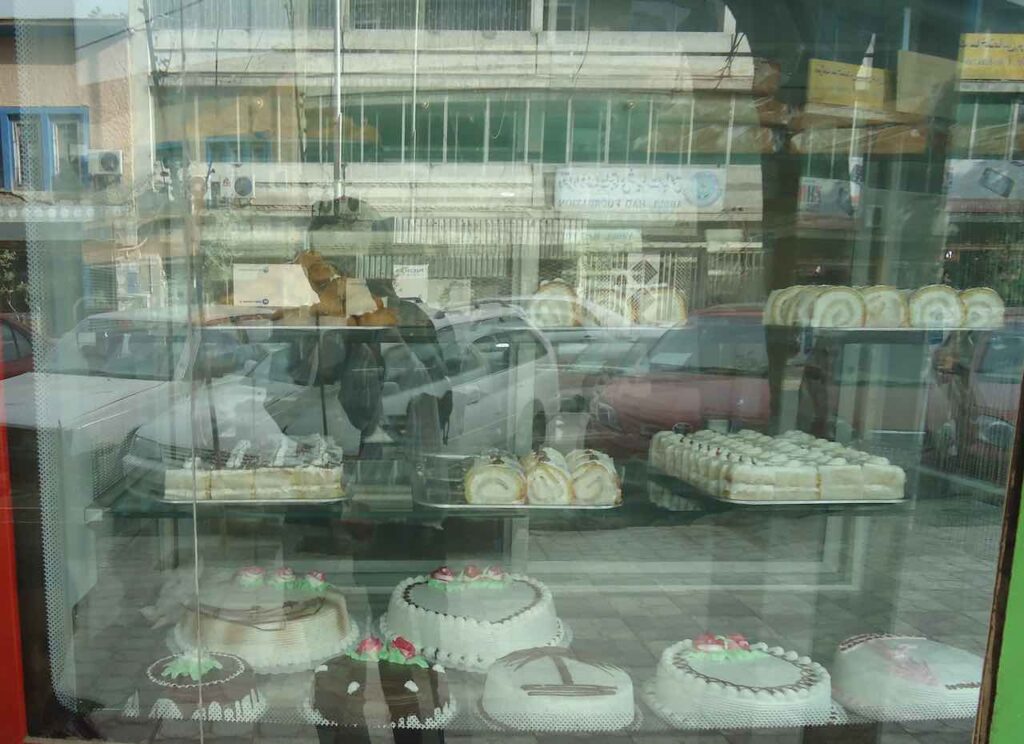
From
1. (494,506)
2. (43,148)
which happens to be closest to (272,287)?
(43,148)

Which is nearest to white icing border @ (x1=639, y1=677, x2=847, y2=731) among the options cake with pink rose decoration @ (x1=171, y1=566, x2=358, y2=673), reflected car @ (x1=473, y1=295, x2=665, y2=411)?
cake with pink rose decoration @ (x1=171, y1=566, x2=358, y2=673)

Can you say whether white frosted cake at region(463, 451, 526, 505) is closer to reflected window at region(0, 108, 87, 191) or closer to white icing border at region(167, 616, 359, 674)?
white icing border at region(167, 616, 359, 674)

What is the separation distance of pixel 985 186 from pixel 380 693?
2371 millimetres

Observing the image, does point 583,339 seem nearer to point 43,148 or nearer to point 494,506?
point 494,506

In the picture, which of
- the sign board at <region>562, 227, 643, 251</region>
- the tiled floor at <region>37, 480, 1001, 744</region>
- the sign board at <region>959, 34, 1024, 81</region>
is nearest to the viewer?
the tiled floor at <region>37, 480, 1001, 744</region>

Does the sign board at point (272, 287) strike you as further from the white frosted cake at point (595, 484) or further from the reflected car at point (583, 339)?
the white frosted cake at point (595, 484)

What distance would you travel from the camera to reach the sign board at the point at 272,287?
2088 millimetres

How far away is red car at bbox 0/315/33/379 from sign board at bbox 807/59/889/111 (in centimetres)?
258

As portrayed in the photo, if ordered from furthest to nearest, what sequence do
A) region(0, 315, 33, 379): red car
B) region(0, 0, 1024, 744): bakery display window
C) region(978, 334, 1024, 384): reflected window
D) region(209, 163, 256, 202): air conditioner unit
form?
region(209, 163, 256, 202): air conditioner unit, region(0, 0, 1024, 744): bakery display window, region(978, 334, 1024, 384): reflected window, region(0, 315, 33, 379): red car

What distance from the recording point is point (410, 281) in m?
2.35

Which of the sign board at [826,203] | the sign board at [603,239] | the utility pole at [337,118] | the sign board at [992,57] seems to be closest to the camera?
the sign board at [992,57]

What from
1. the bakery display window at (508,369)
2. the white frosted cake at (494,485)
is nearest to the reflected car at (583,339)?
the bakery display window at (508,369)

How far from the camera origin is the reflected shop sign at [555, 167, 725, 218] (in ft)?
8.79

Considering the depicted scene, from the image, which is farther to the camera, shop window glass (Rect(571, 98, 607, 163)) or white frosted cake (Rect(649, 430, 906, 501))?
shop window glass (Rect(571, 98, 607, 163))
